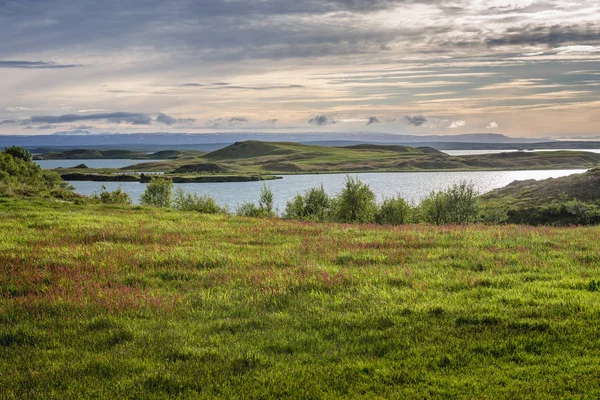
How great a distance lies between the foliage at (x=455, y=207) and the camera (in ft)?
206

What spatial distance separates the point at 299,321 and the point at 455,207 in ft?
180

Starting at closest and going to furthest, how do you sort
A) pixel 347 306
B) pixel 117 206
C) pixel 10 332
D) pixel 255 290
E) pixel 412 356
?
pixel 412 356
pixel 10 332
pixel 347 306
pixel 255 290
pixel 117 206

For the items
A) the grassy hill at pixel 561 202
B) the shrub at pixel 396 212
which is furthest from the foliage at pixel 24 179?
the grassy hill at pixel 561 202

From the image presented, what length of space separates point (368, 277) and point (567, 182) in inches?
3872

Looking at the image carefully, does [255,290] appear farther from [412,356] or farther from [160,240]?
[160,240]

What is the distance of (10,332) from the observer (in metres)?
11.3

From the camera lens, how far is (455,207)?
6306 cm

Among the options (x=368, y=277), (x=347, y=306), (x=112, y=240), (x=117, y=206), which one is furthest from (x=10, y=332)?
(x=117, y=206)

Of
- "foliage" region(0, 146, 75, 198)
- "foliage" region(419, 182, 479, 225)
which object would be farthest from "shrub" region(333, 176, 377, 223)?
"foliage" region(0, 146, 75, 198)

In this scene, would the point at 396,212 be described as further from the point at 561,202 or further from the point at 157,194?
the point at 157,194

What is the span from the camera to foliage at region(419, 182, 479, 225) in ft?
206

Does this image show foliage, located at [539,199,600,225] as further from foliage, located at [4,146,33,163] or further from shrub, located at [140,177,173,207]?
foliage, located at [4,146,33,163]

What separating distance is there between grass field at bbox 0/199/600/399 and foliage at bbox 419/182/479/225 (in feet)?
138

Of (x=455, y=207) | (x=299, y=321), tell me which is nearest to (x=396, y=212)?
(x=455, y=207)
